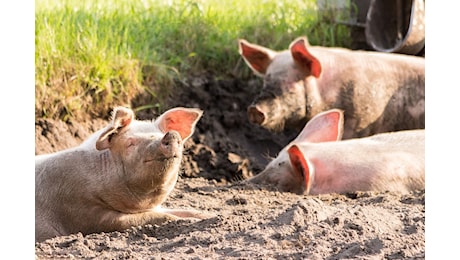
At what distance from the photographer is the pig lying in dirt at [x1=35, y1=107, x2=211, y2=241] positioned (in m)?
4.69

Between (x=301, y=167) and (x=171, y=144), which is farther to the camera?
(x=301, y=167)

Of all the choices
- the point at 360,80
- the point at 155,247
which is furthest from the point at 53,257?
the point at 360,80

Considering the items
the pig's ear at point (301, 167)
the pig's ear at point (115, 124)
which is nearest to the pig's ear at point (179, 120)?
the pig's ear at point (115, 124)

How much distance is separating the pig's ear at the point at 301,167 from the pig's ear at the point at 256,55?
5.54 feet

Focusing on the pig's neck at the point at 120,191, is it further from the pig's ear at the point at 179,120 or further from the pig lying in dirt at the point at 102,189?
the pig's ear at the point at 179,120

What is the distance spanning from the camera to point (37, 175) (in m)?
4.86

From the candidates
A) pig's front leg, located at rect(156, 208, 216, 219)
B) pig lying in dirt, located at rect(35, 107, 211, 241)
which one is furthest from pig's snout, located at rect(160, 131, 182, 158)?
pig's front leg, located at rect(156, 208, 216, 219)

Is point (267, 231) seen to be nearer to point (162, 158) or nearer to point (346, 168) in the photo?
point (162, 158)

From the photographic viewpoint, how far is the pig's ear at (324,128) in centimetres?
660

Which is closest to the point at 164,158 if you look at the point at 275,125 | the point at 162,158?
the point at 162,158

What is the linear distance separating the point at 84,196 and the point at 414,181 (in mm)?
2248

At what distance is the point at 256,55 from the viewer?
25.1 feet

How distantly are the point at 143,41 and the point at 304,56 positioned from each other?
4.36 ft
